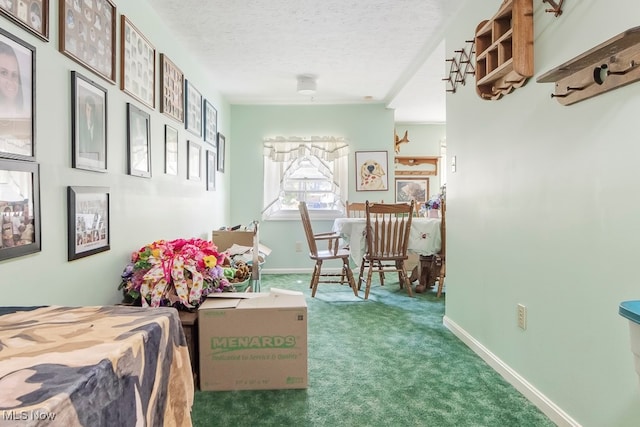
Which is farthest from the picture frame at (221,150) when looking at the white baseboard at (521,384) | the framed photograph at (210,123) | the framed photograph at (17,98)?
→ the white baseboard at (521,384)

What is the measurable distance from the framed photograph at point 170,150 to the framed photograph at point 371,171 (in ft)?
8.50

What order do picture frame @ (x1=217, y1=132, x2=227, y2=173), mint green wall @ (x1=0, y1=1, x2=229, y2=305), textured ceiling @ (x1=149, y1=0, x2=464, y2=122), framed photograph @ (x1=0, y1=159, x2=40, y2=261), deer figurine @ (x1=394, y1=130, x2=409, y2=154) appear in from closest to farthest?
framed photograph @ (x1=0, y1=159, x2=40, y2=261) → mint green wall @ (x1=0, y1=1, x2=229, y2=305) → textured ceiling @ (x1=149, y1=0, x2=464, y2=122) → picture frame @ (x1=217, y1=132, x2=227, y2=173) → deer figurine @ (x1=394, y1=130, x2=409, y2=154)

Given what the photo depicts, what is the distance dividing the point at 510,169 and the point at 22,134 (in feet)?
6.68

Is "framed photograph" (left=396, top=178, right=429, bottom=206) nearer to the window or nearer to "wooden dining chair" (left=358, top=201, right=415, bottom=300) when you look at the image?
the window

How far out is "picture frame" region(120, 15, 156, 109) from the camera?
204cm

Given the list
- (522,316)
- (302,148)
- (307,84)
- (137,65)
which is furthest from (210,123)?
(522,316)

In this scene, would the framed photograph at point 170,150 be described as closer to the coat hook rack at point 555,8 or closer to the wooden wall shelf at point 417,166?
the coat hook rack at point 555,8

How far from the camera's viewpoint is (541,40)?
164 cm

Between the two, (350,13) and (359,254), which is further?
(359,254)

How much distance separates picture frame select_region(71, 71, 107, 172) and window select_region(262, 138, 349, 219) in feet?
10.1

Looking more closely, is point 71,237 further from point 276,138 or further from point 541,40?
point 276,138

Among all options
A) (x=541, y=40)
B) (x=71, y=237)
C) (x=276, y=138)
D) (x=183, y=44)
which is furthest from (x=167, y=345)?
(x=276, y=138)

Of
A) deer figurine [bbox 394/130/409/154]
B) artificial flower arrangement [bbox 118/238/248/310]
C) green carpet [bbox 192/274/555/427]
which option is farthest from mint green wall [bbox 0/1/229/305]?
deer figurine [bbox 394/130/409/154]

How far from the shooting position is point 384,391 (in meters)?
1.81
